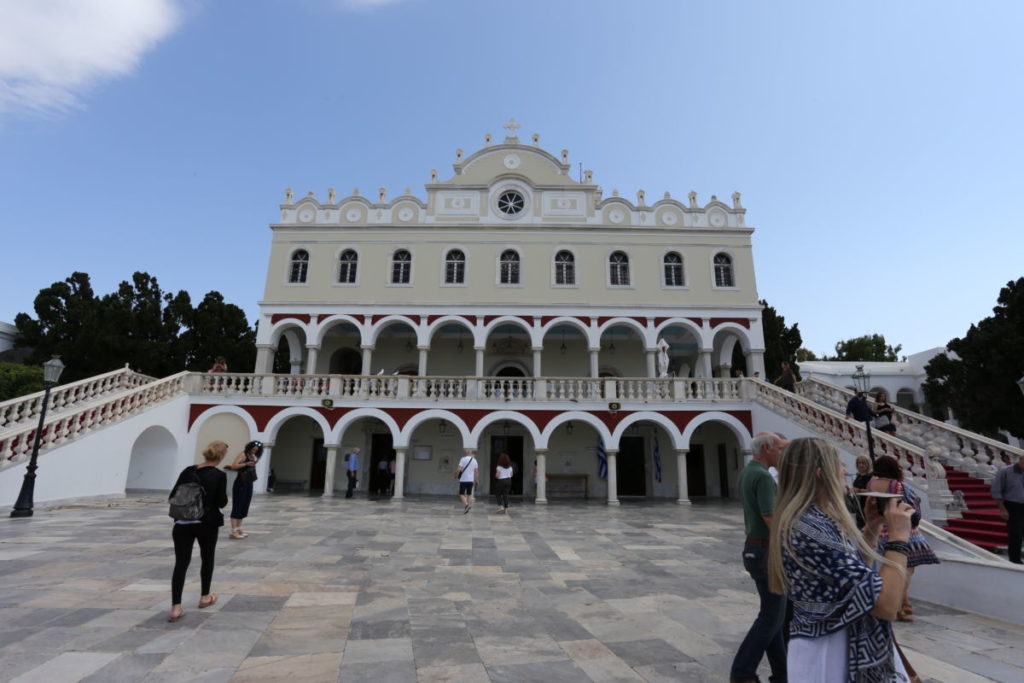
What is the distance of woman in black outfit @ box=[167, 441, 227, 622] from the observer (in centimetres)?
455

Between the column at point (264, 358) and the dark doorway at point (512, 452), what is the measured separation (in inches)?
354

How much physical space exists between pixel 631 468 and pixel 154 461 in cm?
1737

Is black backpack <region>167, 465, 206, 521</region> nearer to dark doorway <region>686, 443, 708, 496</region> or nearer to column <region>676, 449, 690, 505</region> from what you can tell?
column <region>676, 449, 690, 505</region>

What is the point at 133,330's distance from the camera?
24609mm

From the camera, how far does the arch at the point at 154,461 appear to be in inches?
664

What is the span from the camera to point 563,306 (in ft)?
65.4

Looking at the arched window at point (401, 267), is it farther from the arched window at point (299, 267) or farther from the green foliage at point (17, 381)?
the green foliage at point (17, 381)

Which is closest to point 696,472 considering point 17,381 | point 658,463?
point 658,463

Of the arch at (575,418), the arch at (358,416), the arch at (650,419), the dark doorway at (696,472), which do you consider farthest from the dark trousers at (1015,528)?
the arch at (358,416)

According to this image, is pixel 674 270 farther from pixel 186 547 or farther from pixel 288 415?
pixel 186 547

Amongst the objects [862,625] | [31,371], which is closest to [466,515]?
[862,625]

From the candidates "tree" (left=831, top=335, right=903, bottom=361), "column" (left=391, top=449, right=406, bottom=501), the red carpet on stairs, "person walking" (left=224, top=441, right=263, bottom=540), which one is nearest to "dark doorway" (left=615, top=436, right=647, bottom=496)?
"column" (left=391, top=449, right=406, bottom=501)

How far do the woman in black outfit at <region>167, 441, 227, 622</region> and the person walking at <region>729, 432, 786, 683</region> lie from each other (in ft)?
14.5

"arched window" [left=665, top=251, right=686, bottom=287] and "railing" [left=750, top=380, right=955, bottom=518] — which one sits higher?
"arched window" [left=665, top=251, right=686, bottom=287]
